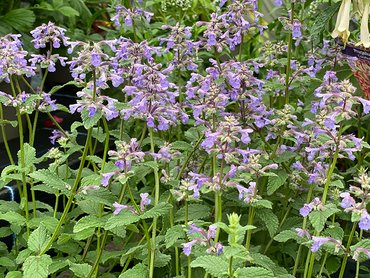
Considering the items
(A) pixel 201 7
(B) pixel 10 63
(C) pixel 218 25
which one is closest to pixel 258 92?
(C) pixel 218 25

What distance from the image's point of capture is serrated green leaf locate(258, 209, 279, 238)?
5.40 feet

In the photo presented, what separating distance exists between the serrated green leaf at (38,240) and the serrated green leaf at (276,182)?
58 cm

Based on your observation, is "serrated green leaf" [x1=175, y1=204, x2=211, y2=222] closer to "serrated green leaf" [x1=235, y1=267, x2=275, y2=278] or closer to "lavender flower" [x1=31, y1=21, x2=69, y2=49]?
"serrated green leaf" [x1=235, y1=267, x2=275, y2=278]

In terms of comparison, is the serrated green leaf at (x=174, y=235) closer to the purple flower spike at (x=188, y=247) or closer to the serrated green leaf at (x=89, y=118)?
the purple flower spike at (x=188, y=247)

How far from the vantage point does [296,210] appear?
75.2 inches

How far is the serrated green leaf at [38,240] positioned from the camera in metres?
1.61

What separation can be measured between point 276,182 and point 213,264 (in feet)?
1.50

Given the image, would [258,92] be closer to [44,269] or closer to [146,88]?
[146,88]

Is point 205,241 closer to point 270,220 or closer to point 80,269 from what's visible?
point 270,220

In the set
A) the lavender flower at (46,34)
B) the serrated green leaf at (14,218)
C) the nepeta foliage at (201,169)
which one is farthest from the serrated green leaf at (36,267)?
the lavender flower at (46,34)

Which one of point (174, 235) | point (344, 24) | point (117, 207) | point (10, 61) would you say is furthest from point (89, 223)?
point (344, 24)

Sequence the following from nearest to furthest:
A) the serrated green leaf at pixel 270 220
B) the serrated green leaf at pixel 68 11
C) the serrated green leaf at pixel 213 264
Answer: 1. the serrated green leaf at pixel 213 264
2. the serrated green leaf at pixel 270 220
3. the serrated green leaf at pixel 68 11

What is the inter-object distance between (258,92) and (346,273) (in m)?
0.96

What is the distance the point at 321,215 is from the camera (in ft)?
4.89
